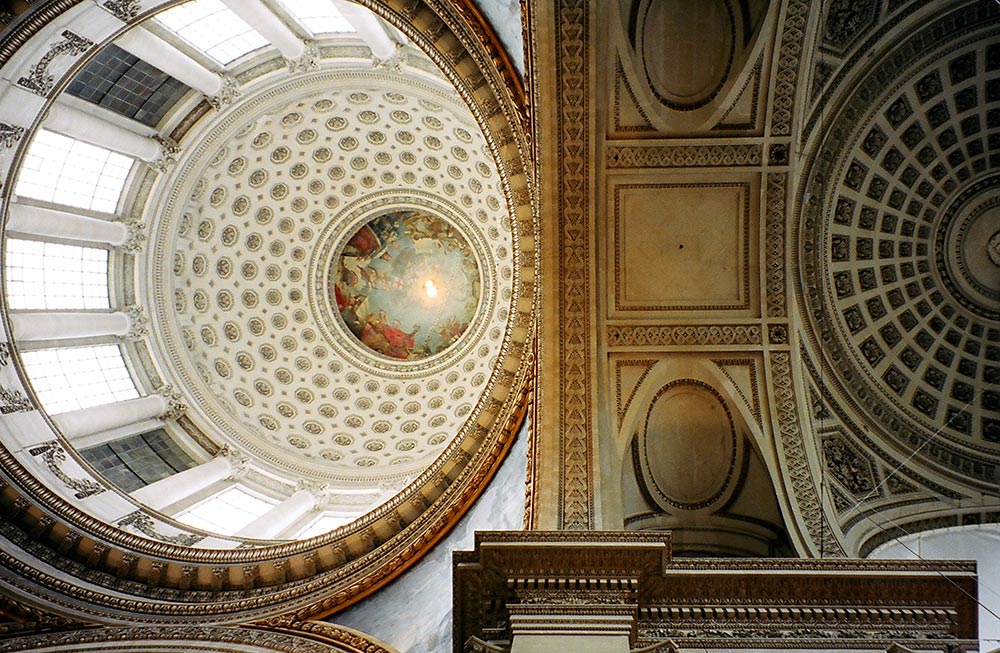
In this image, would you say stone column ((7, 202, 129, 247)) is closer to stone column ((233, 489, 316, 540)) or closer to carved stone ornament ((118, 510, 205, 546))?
carved stone ornament ((118, 510, 205, 546))

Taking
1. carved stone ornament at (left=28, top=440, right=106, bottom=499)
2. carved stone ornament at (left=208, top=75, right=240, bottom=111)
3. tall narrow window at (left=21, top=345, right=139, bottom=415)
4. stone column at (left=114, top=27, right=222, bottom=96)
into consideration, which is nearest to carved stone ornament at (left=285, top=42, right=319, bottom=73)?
carved stone ornament at (left=208, top=75, right=240, bottom=111)

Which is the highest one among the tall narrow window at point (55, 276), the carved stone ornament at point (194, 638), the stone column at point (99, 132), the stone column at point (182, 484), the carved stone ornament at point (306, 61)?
the carved stone ornament at point (306, 61)

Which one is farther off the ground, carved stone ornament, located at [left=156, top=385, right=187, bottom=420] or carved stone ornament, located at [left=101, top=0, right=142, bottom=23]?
carved stone ornament, located at [left=101, top=0, right=142, bottom=23]

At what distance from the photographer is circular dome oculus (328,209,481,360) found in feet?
82.6

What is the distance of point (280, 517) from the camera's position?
1967 centimetres

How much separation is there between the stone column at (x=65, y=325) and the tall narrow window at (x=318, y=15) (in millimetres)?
9338

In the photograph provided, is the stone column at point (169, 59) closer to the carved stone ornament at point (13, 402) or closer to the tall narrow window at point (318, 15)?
the tall narrow window at point (318, 15)

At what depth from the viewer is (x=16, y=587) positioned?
43.0 feet

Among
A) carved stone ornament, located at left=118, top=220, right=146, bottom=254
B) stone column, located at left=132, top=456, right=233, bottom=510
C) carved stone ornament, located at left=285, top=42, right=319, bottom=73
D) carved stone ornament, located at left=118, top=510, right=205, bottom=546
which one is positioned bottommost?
carved stone ornament, located at left=118, top=510, right=205, bottom=546

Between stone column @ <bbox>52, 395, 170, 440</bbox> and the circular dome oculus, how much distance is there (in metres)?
7.10

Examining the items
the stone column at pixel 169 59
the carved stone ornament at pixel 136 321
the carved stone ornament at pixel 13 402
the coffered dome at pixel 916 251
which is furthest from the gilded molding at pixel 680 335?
the carved stone ornament at pixel 136 321

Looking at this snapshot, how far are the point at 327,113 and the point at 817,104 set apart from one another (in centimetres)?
1576

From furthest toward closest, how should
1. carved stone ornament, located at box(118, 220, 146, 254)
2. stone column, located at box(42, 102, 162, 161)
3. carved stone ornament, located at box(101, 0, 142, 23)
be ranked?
carved stone ornament, located at box(118, 220, 146, 254), stone column, located at box(42, 102, 162, 161), carved stone ornament, located at box(101, 0, 142, 23)

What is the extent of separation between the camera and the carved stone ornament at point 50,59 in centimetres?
1484
